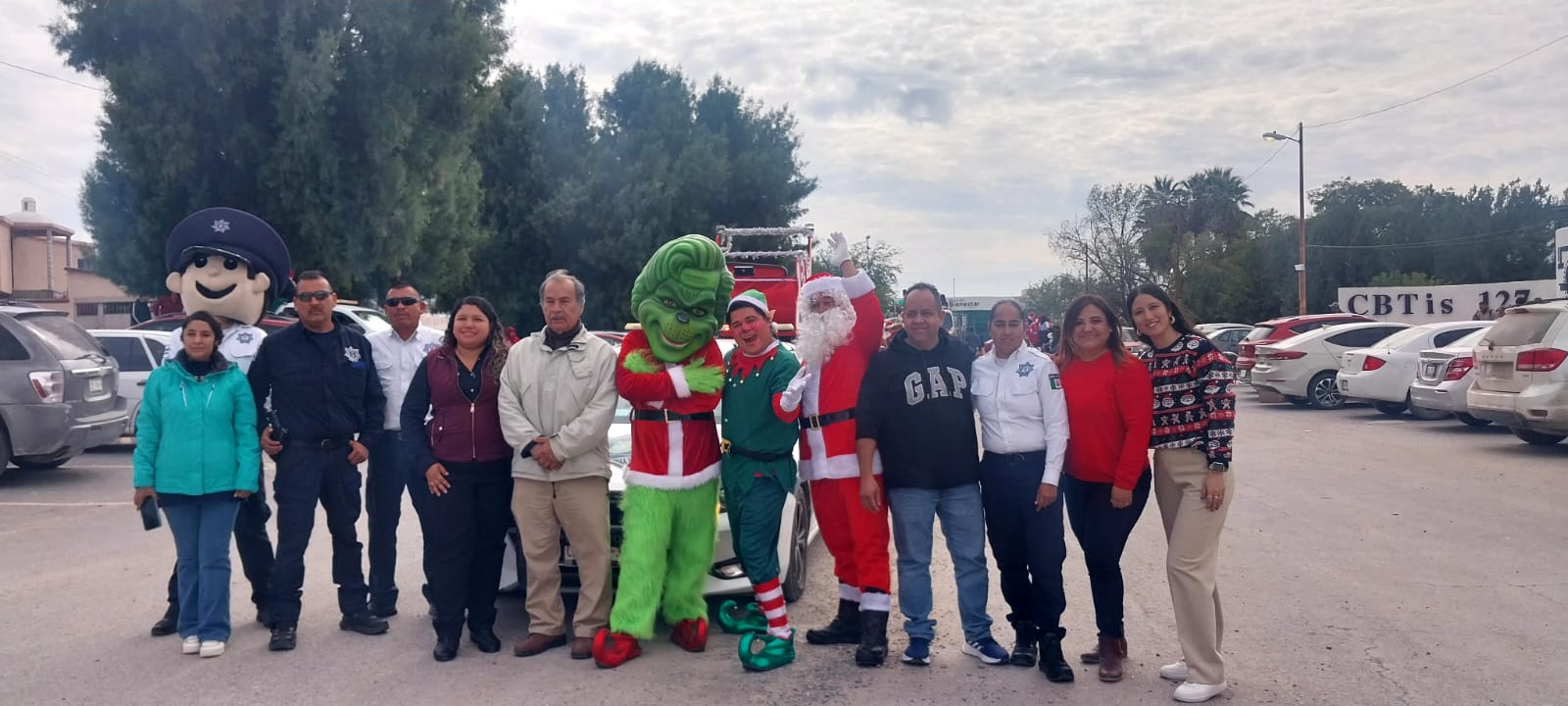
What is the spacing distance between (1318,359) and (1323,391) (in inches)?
22.3

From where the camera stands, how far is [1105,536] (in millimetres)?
4777

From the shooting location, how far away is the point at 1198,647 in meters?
4.57

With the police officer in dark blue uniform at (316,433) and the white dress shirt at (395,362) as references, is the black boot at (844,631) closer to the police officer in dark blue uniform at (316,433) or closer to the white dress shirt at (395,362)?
the police officer in dark blue uniform at (316,433)

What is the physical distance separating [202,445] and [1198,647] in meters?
4.55

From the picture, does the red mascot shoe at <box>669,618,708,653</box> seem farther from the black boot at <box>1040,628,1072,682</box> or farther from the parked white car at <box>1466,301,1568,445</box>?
the parked white car at <box>1466,301,1568,445</box>

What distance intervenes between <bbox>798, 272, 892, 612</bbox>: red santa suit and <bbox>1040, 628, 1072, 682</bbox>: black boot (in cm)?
71

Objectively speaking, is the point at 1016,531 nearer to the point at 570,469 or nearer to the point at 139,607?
the point at 570,469

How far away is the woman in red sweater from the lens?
4652 mm

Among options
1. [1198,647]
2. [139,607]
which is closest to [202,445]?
[139,607]

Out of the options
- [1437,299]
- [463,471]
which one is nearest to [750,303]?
[463,471]

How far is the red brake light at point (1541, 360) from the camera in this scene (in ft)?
36.8

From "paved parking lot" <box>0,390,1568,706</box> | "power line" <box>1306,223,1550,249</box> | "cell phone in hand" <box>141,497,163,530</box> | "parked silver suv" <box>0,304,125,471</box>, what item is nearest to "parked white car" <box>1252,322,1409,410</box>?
"paved parking lot" <box>0,390,1568,706</box>

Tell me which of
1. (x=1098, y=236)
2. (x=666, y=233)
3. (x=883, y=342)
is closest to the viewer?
(x=883, y=342)

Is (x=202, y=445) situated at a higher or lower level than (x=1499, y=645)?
higher
